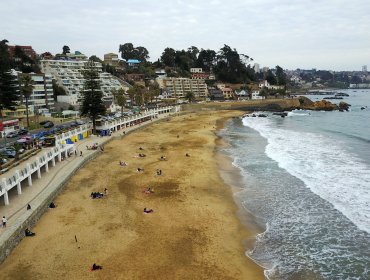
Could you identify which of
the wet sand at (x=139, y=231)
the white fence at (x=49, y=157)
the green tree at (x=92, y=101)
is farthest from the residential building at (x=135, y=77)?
the wet sand at (x=139, y=231)

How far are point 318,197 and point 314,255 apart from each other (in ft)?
29.8

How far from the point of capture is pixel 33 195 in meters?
23.6

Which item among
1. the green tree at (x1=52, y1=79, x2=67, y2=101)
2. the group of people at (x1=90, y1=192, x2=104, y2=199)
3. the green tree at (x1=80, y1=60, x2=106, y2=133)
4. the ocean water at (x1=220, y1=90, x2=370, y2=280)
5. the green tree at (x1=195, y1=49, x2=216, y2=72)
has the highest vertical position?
the green tree at (x1=195, y1=49, x2=216, y2=72)

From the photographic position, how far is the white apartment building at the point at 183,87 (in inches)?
4724

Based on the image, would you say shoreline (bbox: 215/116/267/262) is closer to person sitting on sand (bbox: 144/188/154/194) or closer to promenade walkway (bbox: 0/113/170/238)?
person sitting on sand (bbox: 144/188/154/194)

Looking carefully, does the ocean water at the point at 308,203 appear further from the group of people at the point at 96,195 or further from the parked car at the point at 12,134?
the parked car at the point at 12,134

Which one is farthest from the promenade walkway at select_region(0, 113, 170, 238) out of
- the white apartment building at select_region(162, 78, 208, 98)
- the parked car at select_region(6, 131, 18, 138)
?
the white apartment building at select_region(162, 78, 208, 98)

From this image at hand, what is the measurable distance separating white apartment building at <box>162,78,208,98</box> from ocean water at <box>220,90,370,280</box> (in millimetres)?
74088

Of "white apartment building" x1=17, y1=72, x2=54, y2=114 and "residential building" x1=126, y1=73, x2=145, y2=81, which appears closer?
"white apartment building" x1=17, y1=72, x2=54, y2=114

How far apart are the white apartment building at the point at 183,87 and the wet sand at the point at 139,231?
8747cm

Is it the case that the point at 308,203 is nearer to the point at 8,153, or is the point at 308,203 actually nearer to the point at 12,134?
the point at 8,153

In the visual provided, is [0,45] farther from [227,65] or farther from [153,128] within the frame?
[227,65]

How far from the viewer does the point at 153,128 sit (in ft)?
208

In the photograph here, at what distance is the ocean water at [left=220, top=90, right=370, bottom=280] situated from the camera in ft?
57.0
